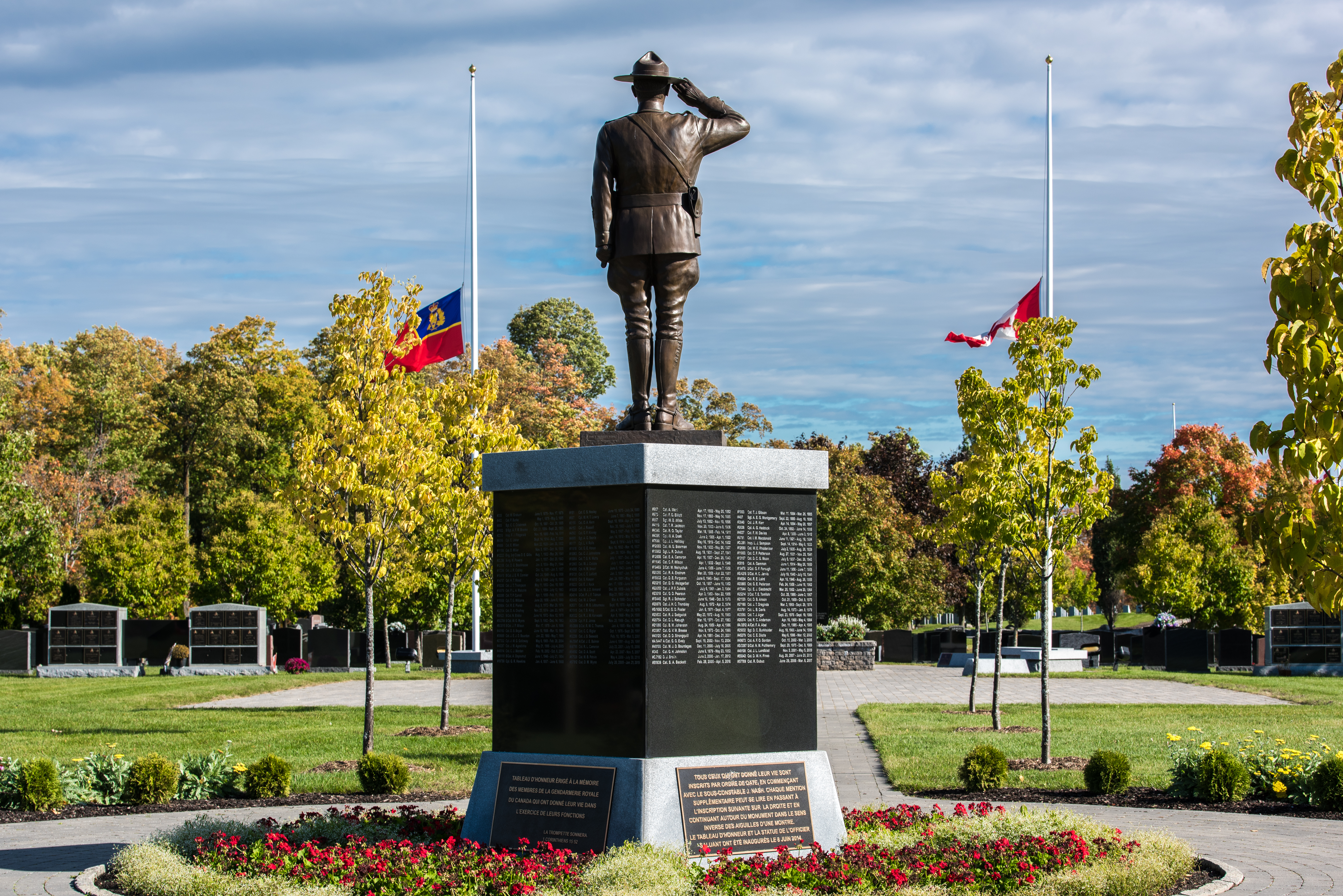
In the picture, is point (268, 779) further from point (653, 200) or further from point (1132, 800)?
point (1132, 800)

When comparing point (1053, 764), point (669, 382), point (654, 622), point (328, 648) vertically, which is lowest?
point (328, 648)

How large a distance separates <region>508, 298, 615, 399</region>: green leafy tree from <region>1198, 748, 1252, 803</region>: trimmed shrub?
174ft

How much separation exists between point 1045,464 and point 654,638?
9.11 m

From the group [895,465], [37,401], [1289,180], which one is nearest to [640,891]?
[1289,180]

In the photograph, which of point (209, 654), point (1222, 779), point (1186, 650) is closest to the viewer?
point (1222, 779)

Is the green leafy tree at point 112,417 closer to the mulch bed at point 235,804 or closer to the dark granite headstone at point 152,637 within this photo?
the dark granite headstone at point 152,637

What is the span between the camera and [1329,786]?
12.1 metres

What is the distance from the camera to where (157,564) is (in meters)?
41.2

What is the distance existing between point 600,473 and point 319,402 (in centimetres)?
4113

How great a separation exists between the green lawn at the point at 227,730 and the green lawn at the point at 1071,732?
5.69 metres

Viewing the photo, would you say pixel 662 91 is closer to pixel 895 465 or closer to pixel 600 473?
pixel 600 473

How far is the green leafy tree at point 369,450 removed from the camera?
16.4 m

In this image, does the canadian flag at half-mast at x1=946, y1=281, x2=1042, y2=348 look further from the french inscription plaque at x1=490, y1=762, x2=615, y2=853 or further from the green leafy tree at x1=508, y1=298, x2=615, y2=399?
the green leafy tree at x1=508, y1=298, x2=615, y2=399

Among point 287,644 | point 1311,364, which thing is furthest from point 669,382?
point 287,644
